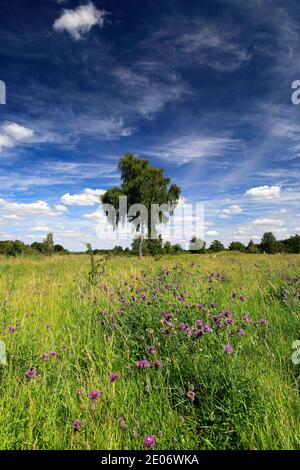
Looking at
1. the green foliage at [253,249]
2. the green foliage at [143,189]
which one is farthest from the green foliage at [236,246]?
the green foliage at [143,189]

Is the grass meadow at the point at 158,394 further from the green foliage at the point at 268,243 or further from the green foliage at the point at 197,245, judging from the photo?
the green foliage at the point at 268,243

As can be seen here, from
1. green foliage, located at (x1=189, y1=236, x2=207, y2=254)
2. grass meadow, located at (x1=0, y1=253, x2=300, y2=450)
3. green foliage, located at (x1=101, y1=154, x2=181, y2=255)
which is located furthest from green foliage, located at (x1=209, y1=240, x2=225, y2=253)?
grass meadow, located at (x1=0, y1=253, x2=300, y2=450)

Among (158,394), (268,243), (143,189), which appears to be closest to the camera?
(158,394)

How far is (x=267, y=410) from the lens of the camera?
1.81m

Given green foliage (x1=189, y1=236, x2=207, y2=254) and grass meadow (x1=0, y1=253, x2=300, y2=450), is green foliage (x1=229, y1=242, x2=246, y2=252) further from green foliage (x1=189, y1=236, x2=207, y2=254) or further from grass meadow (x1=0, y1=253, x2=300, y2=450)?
grass meadow (x1=0, y1=253, x2=300, y2=450)

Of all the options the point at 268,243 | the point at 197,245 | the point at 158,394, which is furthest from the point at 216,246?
the point at 158,394

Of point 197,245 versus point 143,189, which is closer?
point 143,189

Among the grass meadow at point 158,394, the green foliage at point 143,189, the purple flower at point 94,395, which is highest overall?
the green foliage at point 143,189

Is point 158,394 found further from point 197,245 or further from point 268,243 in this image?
point 268,243

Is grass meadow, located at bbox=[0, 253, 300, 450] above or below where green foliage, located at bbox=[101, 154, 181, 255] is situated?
below

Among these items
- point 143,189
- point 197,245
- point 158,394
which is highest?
point 143,189

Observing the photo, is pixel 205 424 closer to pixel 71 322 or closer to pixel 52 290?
pixel 71 322
